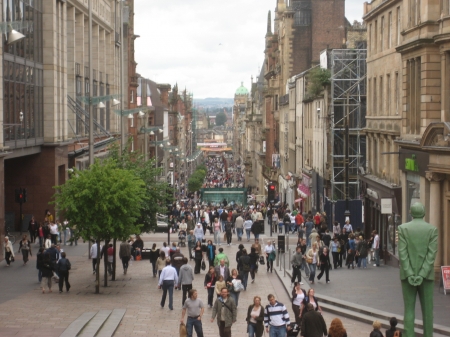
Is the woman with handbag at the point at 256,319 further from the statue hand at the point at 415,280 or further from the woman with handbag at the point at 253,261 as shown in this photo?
the woman with handbag at the point at 253,261

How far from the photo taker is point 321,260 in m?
29.8

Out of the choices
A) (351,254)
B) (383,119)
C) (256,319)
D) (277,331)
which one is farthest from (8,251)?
(277,331)

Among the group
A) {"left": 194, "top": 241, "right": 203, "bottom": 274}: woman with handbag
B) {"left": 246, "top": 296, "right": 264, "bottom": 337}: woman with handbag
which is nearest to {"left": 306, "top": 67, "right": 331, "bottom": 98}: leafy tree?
{"left": 194, "top": 241, "right": 203, "bottom": 274}: woman with handbag

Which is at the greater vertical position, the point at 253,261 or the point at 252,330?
the point at 252,330

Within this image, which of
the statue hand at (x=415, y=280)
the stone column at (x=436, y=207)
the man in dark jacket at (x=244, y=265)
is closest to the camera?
the statue hand at (x=415, y=280)

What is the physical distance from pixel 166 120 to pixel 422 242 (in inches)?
5028

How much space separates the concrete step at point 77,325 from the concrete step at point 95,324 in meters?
0.10

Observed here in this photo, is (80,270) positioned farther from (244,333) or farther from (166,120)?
(166,120)

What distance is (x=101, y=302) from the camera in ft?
89.0

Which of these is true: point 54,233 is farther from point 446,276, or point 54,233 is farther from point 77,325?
point 446,276

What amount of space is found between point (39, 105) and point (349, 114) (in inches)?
715

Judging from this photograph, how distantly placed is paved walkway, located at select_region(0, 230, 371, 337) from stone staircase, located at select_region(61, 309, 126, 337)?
0.20m

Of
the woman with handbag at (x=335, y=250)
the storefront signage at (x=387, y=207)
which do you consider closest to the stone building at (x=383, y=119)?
the storefront signage at (x=387, y=207)

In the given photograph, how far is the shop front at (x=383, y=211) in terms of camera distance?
35094mm
